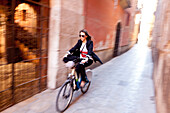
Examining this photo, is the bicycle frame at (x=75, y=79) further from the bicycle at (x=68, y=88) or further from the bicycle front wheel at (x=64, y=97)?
the bicycle front wheel at (x=64, y=97)

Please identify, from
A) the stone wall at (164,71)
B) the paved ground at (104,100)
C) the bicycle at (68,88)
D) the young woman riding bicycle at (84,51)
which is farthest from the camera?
the young woman riding bicycle at (84,51)

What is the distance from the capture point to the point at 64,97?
329cm

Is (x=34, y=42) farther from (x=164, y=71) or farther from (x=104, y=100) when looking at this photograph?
(x=164, y=71)

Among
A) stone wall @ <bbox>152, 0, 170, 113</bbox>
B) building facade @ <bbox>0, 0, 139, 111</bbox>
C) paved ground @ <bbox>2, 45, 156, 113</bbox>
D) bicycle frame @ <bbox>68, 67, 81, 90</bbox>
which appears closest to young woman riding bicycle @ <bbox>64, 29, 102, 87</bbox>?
bicycle frame @ <bbox>68, 67, 81, 90</bbox>

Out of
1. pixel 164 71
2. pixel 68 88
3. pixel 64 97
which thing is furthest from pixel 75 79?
pixel 164 71

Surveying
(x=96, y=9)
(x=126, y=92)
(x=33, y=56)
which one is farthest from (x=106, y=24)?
(x=33, y=56)

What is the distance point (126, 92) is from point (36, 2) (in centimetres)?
376

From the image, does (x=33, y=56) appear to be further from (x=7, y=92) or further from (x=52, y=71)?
(x=7, y=92)

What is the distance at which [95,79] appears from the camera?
574cm

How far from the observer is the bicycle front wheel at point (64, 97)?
3166 mm

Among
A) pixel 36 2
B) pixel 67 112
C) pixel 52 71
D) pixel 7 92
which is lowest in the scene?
pixel 67 112

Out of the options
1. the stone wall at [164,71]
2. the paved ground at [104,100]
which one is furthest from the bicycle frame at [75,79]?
the stone wall at [164,71]

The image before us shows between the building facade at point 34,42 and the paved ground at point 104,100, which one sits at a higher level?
the building facade at point 34,42

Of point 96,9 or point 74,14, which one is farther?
point 96,9
